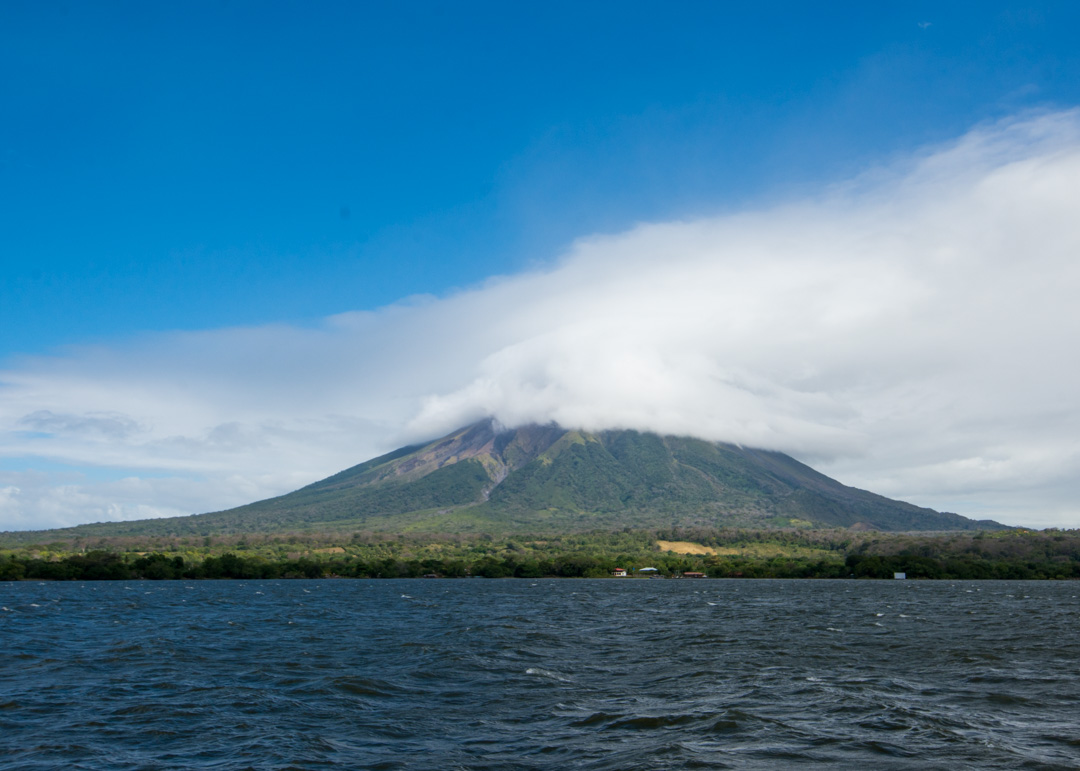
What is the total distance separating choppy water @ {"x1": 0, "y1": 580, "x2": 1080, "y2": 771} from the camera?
21016 mm

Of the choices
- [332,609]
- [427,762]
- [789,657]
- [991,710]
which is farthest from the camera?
[332,609]

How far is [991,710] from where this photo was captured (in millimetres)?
26406

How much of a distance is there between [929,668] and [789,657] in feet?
21.1

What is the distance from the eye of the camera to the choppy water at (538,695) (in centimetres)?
2102

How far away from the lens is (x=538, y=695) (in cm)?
2998

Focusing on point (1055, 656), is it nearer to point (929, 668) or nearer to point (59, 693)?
point (929, 668)

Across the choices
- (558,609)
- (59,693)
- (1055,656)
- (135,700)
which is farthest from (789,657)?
(558,609)

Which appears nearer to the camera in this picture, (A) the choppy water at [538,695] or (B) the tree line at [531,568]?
(A) the choppy water at [538,695]

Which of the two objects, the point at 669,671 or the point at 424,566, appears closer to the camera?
the point at 669,671

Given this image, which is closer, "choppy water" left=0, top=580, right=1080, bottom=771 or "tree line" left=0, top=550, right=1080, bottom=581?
"choppy water" left=0, top=580, right=1080, bottom=771

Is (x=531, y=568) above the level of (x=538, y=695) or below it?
below

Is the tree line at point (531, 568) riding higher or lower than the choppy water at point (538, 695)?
lower

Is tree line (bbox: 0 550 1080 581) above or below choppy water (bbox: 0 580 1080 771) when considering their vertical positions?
below

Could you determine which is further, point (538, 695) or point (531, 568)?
point (531, 568)
